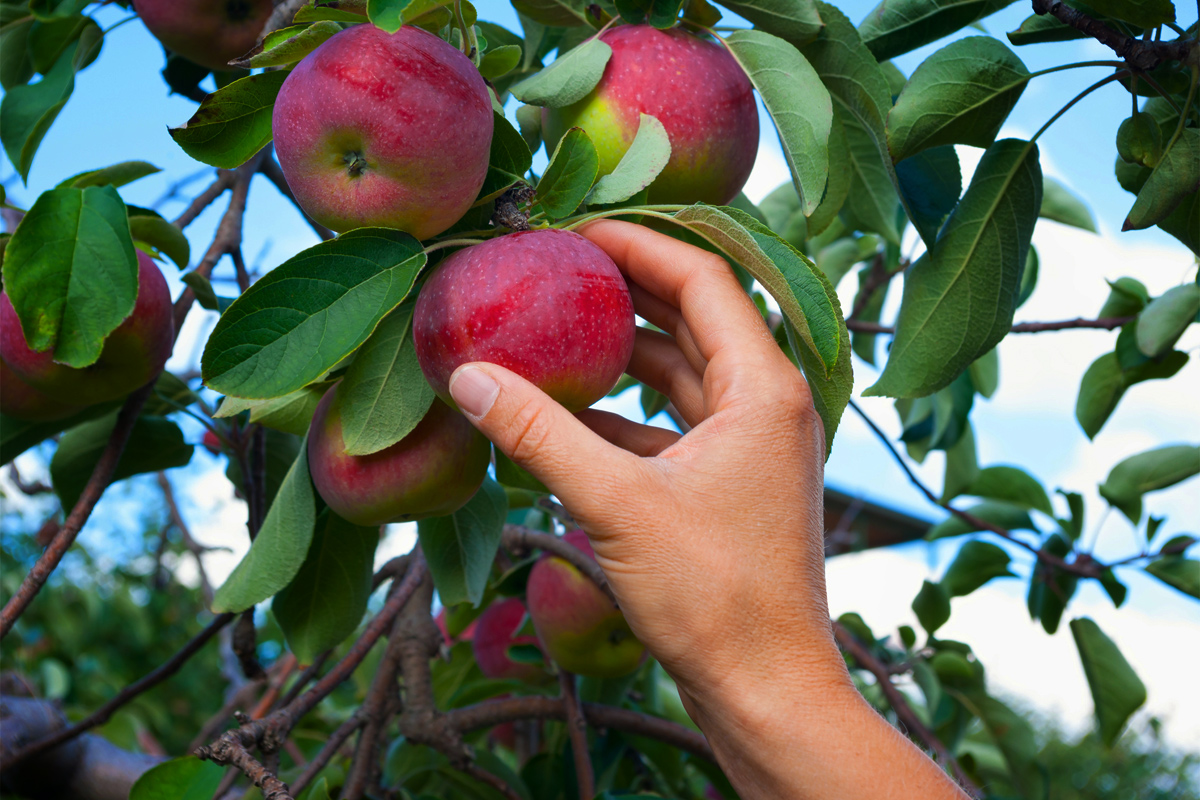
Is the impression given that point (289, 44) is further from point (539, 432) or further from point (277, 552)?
point (277, 552)

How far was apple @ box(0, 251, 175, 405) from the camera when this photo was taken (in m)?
0.87

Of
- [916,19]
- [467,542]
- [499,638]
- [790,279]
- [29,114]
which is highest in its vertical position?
[916,19]

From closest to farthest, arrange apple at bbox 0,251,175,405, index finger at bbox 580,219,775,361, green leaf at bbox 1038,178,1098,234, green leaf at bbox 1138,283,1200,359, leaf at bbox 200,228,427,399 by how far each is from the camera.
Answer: leaf at bbox 200,228,427,399 < index finger at bbox 580,219,775,361 < apple at bbox 0,251,175,405 < green leaf at bbox 1138,283,1200,359 < green leaf at bbox 1038,178,1098,234

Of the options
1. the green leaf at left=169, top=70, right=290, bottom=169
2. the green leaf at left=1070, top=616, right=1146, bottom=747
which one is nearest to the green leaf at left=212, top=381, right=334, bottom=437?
the green leaf at left=169, top=70, right=290, bottom=169

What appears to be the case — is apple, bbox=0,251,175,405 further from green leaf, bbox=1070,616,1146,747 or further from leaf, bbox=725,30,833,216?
green leaf, bbox=1070,616,1146,747

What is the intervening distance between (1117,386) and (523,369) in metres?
1.08

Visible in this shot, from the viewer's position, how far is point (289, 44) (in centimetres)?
60

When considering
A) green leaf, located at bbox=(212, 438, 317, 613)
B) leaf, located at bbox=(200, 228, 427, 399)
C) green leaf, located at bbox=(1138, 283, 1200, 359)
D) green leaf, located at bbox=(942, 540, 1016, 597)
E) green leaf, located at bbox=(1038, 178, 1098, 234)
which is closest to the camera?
leaf, located at bbox=(200, 228, 427, 399)

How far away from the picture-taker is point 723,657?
60 centimetres

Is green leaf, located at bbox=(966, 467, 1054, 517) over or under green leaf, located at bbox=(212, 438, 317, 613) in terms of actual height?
under

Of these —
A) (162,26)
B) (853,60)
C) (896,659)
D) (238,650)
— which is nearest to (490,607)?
(238,650)

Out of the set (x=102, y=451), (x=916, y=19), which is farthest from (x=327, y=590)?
(x=916, y=19)

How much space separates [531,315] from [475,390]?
0.06m

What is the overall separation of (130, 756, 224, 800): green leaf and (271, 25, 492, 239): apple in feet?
1.57
